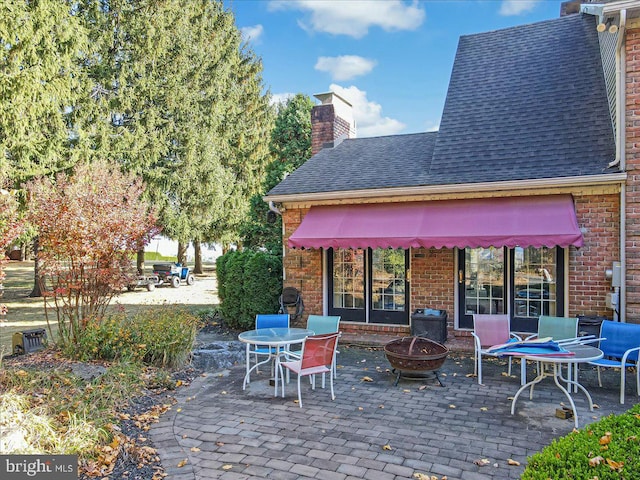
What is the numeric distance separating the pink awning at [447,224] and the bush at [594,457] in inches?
223

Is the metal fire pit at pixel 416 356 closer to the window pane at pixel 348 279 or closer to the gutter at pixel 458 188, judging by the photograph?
the window pane at pixel 348 279

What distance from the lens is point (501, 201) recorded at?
33.6ft

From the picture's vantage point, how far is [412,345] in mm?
7824

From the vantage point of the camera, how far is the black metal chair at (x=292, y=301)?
12.2 meters

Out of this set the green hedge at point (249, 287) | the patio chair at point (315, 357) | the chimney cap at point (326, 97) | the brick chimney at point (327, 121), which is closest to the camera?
the patio chair at point (315, 357)

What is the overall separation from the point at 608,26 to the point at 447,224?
5.06 m

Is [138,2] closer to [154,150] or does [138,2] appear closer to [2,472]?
[154,150]

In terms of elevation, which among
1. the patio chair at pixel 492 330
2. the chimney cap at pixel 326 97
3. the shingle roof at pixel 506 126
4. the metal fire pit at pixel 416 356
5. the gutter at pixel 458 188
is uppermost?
the chimney cap at pixel 326 97

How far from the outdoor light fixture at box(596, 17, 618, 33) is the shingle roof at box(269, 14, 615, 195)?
2298mm

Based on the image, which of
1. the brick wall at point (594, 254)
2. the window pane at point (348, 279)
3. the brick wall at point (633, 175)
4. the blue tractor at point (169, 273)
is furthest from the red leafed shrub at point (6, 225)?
the blue tractor at point (169, 273)

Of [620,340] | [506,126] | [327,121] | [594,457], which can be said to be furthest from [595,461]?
[327,121]

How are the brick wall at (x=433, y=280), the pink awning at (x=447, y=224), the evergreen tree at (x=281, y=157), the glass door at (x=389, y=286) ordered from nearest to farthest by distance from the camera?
the pink awning at (x=447, y=224)
the brick wall at (x=433, y=280)
the glass door at (x=389, y=286)
the evergreen tree at (x=281, y=157)

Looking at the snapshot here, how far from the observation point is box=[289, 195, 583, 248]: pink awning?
905cm

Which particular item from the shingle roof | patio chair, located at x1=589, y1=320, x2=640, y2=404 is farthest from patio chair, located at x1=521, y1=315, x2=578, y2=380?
the shingle roof
